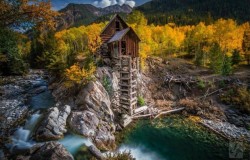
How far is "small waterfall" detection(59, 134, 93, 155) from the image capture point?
42.5ft

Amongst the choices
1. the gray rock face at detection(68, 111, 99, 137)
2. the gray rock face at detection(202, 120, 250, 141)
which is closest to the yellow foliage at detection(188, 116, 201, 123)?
the gray rock face at detection(202, 120, 250, 141)

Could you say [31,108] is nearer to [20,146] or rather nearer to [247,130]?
[20,146]

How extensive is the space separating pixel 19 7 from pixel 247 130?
2212cm

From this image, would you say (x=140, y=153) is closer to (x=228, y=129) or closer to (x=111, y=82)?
(x=111, y=82)

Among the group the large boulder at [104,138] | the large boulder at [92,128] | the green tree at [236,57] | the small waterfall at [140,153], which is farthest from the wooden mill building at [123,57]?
the green tree at [236,57]

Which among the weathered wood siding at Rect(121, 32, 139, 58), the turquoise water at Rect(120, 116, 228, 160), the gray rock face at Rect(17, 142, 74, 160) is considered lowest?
the turquoise water at Rect(120, 116, 228, 160)

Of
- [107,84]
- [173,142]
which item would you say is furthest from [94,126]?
[173,142]

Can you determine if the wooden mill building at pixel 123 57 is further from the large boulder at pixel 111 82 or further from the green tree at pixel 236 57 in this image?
the green tree at pixel 236 57

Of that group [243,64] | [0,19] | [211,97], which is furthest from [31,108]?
[243,64]

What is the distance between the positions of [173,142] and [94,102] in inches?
336

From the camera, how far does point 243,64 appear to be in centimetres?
3588

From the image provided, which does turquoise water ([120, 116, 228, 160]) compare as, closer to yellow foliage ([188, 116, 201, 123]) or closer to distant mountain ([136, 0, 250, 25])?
yellow foliage ([188, 116, 201, 123])

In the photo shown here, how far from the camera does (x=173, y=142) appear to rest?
16.4 metres

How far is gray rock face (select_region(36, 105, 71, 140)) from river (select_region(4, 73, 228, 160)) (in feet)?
2.15
